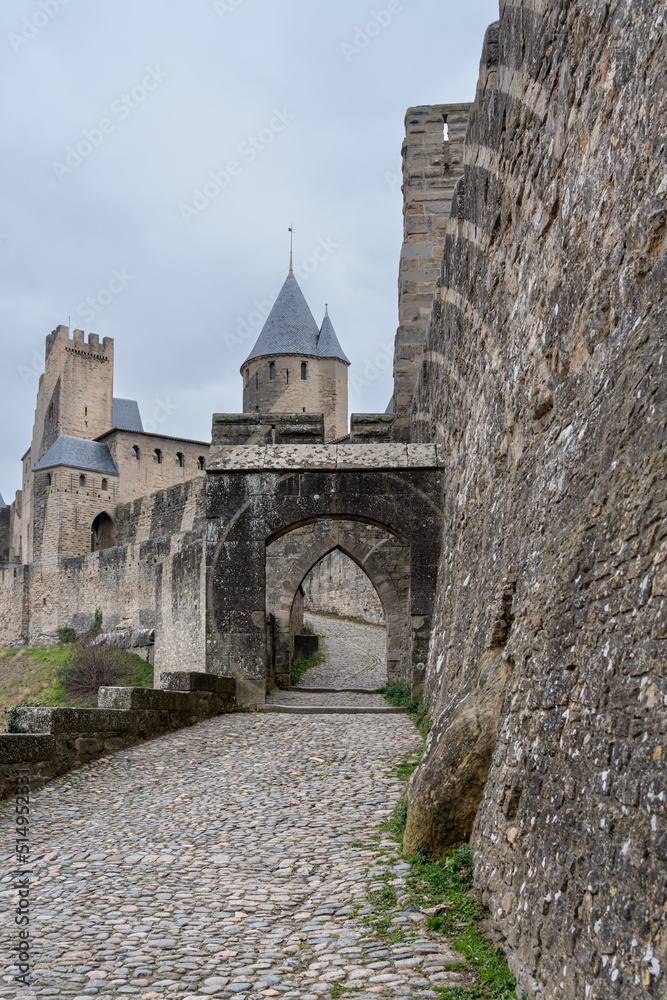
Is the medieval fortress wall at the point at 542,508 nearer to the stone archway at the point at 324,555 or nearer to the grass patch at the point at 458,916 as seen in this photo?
the grass patch at the point at 458,916

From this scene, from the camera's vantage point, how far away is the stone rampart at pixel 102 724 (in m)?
6.33

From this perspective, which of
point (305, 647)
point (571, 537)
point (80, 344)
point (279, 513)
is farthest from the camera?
point (80, 344)

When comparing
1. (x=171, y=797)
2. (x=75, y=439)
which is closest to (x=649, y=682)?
(x=171, y=797)

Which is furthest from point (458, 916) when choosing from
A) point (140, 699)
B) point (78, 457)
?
point (78, 457)

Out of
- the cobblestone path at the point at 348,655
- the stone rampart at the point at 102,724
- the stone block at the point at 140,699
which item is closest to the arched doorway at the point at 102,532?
the cobblestone path at the point at 348,655

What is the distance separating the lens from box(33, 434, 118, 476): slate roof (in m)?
42.6

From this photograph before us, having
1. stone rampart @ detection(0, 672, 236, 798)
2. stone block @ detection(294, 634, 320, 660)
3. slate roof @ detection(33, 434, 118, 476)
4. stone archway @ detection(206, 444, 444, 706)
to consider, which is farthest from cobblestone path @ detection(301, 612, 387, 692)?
slate roof @ detection(33, 434, 118, 476)

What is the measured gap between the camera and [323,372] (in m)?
43.8

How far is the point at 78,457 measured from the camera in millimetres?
42906

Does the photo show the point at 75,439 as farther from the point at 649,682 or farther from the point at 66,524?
the point at 649,682

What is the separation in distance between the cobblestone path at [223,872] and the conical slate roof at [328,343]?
3755 cm

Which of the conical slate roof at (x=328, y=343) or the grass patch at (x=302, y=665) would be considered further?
the conical slate roof at (x=328, y=343)

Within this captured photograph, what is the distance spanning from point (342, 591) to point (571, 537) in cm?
2398

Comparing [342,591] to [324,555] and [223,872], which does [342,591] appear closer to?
[324,555]
